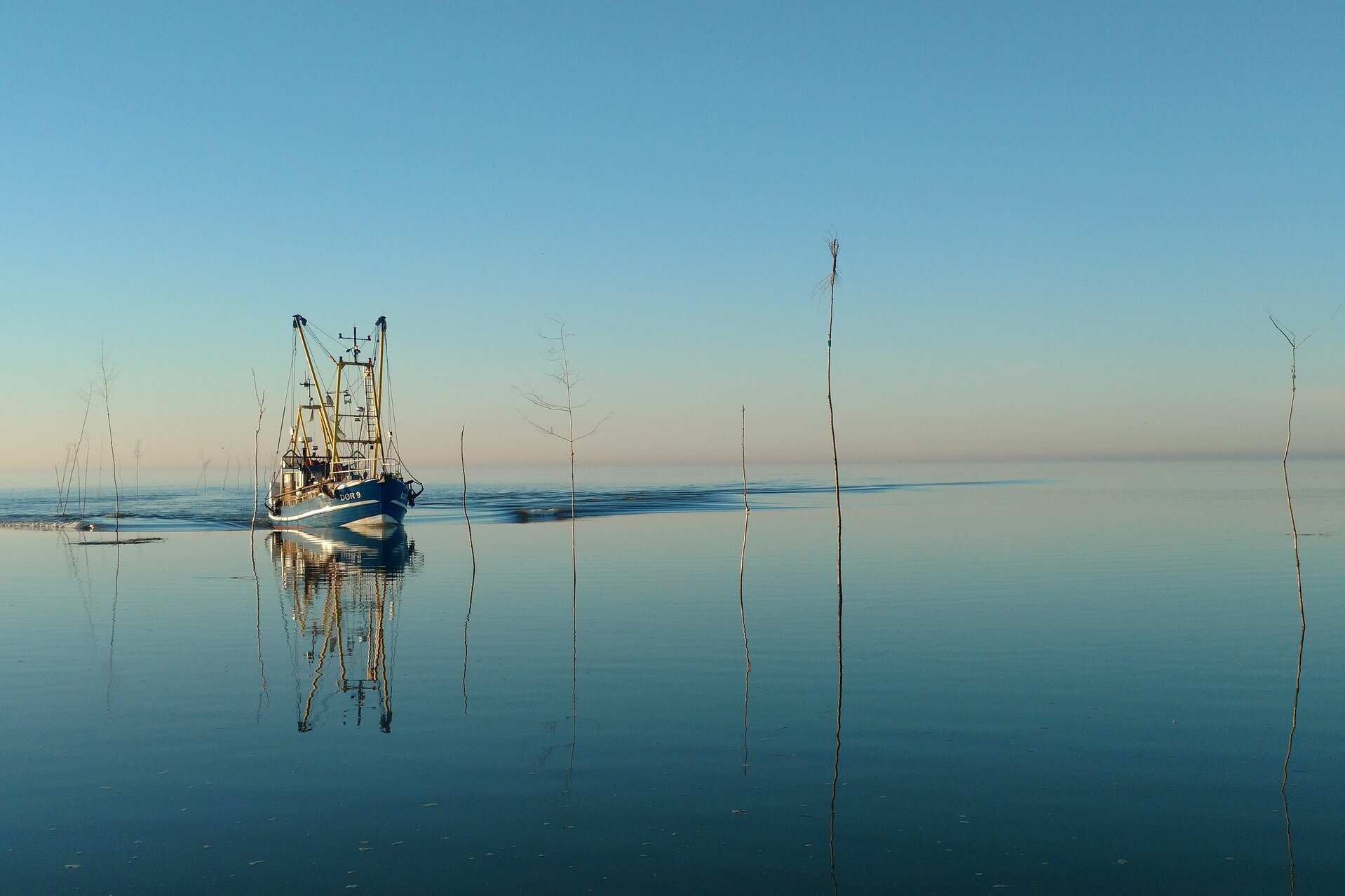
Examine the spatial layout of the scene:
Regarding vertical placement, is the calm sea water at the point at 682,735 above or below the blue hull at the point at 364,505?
below

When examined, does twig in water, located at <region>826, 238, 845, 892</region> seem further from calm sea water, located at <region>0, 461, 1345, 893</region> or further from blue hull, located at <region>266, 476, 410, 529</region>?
blue hull, located at <region>266, 476, 410, 529</region>

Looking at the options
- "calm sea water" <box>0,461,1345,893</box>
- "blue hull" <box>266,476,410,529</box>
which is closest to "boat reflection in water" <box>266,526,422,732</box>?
"calm sea water" <box>0,461,1345,893</box>

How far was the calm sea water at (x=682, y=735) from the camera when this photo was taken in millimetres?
9039

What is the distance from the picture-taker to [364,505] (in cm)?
6247

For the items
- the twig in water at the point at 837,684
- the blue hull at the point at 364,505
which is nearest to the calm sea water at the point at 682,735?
the twig in water at the point at 837,684

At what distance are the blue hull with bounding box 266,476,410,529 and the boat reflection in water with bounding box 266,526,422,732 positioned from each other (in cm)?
957

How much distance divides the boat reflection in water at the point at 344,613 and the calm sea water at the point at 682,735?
169 mm

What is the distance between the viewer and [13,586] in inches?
1277

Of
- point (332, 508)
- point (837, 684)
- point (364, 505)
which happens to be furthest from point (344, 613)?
point (332, 508)

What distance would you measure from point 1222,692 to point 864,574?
16.8 metres

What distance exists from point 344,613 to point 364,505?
3873 centimetres

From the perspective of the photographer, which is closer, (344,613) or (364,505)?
(344,613)

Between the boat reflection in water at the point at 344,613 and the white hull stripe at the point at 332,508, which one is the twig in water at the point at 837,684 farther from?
the white hull stripe at the point at 332,508

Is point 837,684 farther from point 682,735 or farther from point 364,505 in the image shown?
point 364,505
